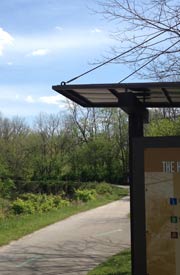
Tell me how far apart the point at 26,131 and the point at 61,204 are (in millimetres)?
52398

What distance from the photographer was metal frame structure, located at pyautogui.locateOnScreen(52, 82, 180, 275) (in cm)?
674

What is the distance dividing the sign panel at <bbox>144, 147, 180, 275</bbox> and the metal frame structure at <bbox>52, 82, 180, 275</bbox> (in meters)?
0.09

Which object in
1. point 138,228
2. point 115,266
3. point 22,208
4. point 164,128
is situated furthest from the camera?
point 22,208

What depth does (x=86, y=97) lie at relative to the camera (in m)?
8.14

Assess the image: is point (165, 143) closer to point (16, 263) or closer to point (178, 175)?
point (178, 175)

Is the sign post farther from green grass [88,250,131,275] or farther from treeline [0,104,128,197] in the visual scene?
treeline [0,104,128,197]

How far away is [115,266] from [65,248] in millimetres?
3416

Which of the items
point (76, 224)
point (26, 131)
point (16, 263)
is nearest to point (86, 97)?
point (16, 263)

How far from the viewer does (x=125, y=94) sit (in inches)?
294

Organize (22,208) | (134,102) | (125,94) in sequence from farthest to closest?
(22,208) → (134,102) → (125,94)

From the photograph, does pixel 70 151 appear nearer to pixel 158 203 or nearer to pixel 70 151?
pixel 70 151

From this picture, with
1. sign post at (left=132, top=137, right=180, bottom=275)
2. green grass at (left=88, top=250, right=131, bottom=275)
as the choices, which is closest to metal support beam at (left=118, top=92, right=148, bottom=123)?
sign post at (left=132, top=137, right=180, bottom=275)

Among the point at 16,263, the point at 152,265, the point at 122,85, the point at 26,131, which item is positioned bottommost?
the point at 16,263

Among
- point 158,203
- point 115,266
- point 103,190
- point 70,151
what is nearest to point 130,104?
point 158,203
